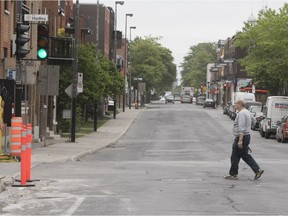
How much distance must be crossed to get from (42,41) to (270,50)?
45.9m

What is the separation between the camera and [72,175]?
59.5 ft

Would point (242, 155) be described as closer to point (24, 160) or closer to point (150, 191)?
point (150, 191)

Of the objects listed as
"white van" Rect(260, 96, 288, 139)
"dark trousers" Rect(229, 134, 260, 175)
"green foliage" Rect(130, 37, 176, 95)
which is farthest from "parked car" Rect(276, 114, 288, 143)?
"green foliage" Rect(130, 37, 176, 95)

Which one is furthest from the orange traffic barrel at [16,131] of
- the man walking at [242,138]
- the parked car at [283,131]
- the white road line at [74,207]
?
the parked car at [283,131]

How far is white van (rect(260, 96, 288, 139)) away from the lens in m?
45.4

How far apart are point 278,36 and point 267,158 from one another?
37323 mm

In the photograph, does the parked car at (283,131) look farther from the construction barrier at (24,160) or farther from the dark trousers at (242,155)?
the construction barrier at (24,160)

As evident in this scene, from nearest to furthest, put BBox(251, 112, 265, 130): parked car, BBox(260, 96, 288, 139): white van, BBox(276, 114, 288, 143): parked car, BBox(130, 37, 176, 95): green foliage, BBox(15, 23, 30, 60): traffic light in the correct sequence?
BBox(15, 23, 30, 60): traffic light, BBox(276, 114, 288, 143): parked car, BBox(260, 96, 288, 139): white van, BBox(251, 112, 265, 130): parked car, BBox(130, 37, 176, 95): green foliage

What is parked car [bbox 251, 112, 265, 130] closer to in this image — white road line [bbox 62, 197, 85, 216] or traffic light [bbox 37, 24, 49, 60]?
traffic light [bbox 37, 24, 49, 60]

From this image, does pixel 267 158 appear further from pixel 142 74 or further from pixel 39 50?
pixel 142 74

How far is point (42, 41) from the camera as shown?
20.0m

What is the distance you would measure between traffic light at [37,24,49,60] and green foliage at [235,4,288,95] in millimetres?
41039

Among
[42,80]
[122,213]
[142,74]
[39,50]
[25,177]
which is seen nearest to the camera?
[122,213]

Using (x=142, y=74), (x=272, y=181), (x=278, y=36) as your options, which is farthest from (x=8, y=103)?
(x=142, y=74)
